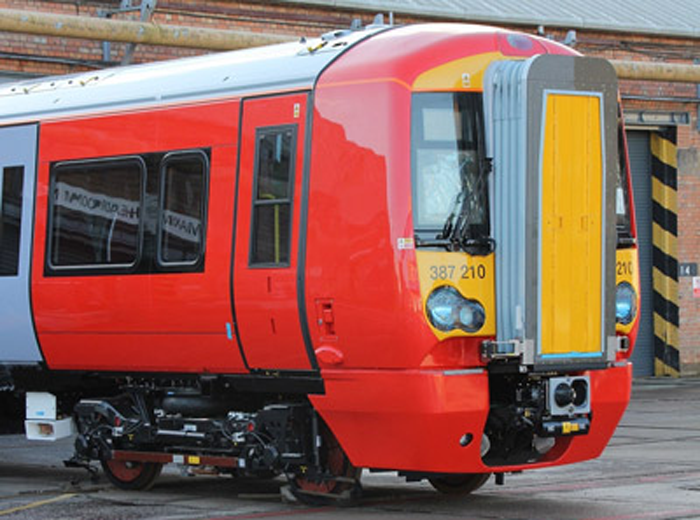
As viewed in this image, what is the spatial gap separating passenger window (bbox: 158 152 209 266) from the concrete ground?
185 centimetres

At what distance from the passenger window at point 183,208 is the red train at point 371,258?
0.06 feet

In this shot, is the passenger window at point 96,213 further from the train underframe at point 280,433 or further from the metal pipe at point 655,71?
the metal pipe at point 655,71

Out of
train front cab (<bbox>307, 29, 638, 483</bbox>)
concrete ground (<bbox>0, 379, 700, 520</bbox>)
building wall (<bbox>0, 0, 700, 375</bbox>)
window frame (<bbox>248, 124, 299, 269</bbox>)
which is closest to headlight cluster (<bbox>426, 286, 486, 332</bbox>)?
train front cab (<bbox>307, 29, 638, 483</bbox>)

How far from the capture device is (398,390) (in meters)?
11.1

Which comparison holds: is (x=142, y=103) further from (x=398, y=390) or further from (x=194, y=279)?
(x=398, y=390)

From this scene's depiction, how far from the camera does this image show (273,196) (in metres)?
11.9

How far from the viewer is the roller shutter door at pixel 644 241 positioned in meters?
28.2

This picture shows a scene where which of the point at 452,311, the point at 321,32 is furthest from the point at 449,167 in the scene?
the point at 321,32

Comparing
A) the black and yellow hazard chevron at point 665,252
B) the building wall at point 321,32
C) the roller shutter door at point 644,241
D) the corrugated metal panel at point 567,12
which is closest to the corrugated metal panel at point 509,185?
the building wall at point 321,32

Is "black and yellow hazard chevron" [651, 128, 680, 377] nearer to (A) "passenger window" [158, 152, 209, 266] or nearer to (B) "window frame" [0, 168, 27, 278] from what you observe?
(B) "window frame" [0, 168, 27, 278]

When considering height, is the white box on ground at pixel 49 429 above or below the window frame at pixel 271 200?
below

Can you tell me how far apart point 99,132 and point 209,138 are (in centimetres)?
128

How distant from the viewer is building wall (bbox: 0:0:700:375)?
21.0 metres

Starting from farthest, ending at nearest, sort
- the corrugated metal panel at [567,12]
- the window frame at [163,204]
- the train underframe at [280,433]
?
1. the corrugated metal panel at [567,12]
2. the window frame at [163,204]
3. the train underframe at [280,433]
